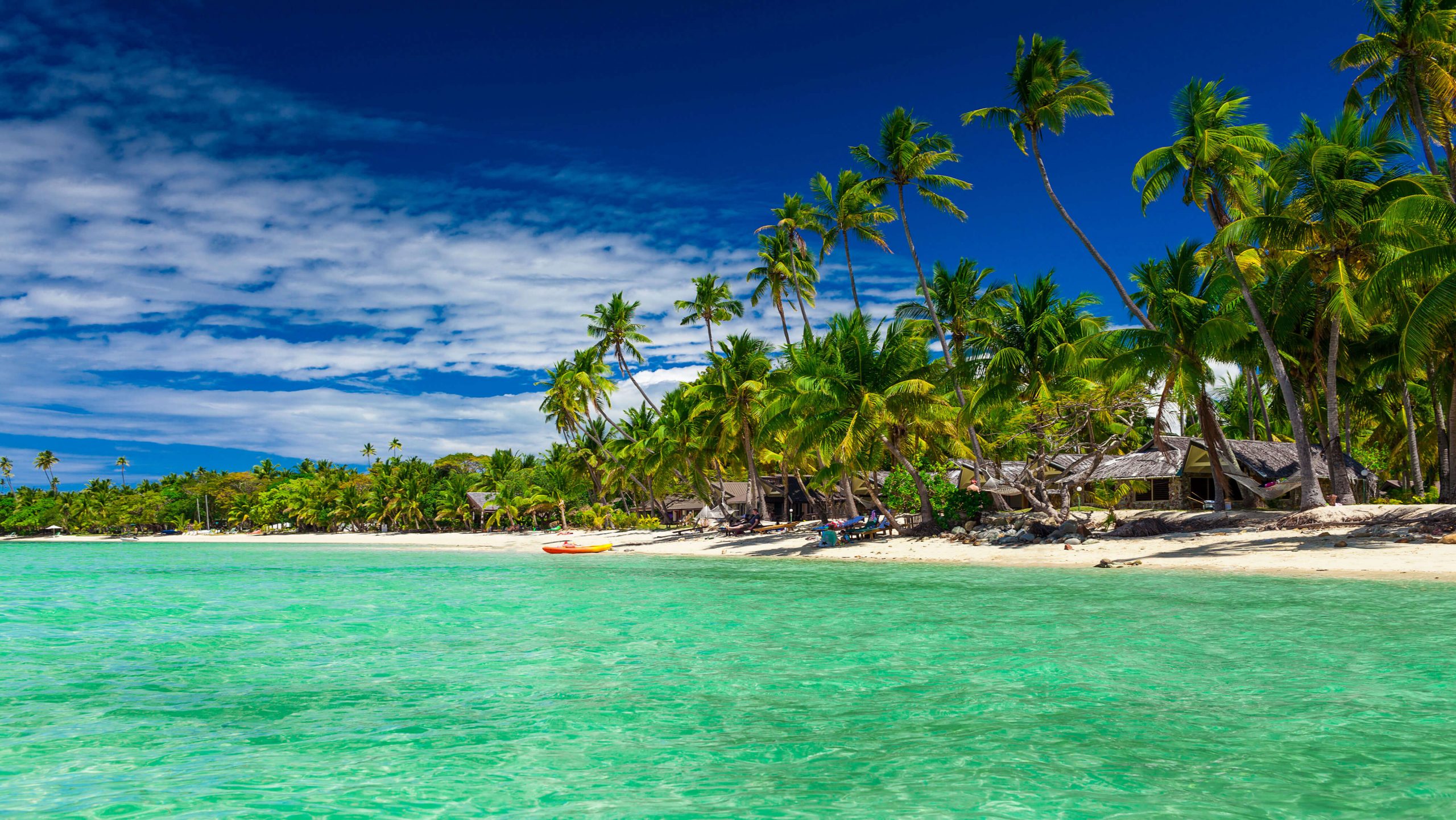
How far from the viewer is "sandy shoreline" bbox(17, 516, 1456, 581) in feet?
54.2

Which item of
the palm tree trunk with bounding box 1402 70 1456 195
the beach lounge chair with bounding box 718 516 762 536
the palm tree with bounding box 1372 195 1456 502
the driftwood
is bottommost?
the driftwood

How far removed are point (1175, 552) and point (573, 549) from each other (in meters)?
22.3

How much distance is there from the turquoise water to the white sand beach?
174 cm

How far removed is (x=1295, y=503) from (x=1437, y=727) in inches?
932

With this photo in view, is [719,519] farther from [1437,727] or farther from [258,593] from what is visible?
[1437,727]

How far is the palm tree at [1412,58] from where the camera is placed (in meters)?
19.4

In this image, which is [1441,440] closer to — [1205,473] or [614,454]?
[1205,473]

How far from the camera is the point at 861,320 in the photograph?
93.9ft

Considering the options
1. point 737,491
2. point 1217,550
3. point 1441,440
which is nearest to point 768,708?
point 1217,550

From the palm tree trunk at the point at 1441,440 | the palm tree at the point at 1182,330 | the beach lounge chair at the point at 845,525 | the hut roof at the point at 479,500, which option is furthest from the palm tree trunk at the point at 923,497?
the hut roof at the point at 479,500

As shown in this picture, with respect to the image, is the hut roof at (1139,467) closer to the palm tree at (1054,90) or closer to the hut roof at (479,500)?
the palm tree at (1054,90)

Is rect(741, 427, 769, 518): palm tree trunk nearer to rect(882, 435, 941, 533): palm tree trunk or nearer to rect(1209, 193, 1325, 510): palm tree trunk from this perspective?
rect(882, 435, 941, 533): palm tree trunk

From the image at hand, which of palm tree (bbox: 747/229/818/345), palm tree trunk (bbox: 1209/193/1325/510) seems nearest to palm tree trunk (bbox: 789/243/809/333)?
palm tree (bbox: 747/229/818/345)

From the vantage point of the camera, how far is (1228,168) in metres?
22.2
